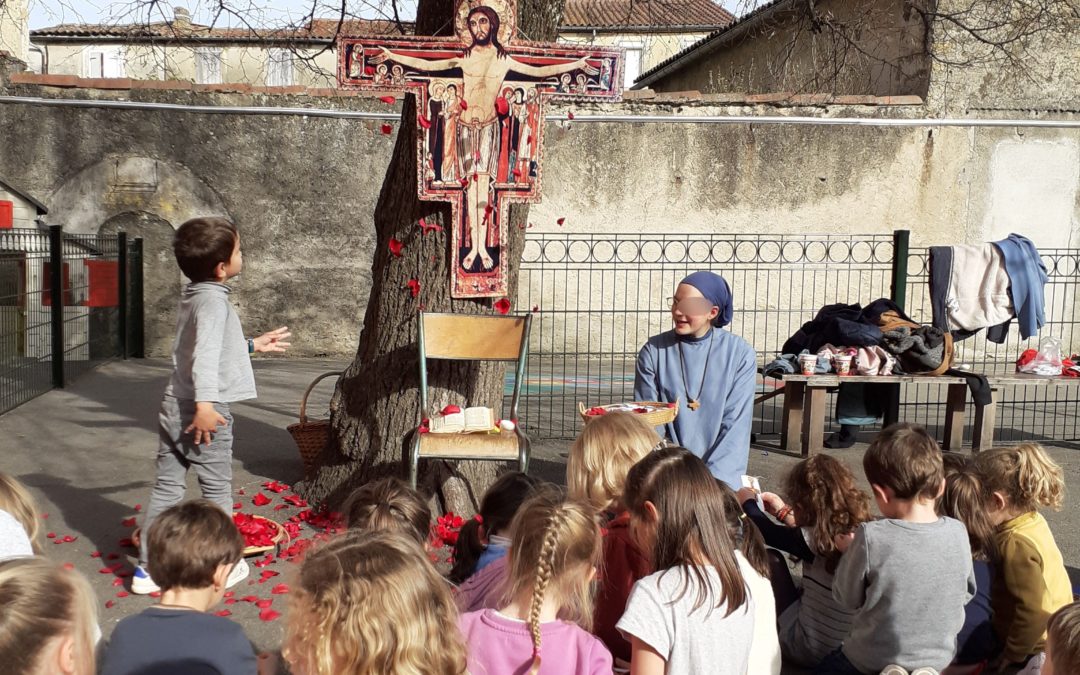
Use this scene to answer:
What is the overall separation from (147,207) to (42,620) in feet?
35.8

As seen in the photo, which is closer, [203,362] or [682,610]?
[682,610]

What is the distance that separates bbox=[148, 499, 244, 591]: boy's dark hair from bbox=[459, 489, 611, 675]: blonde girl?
69cm

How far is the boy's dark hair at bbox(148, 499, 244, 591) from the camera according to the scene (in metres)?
2.67

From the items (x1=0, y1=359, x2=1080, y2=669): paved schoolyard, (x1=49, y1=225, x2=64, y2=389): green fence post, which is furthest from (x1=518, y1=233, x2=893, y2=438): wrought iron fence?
(x1=49, y1=225, x2=64, y2=389): green fence post

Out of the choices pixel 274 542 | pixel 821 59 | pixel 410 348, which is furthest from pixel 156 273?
pixel 821 59

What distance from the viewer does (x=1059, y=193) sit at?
503 inches

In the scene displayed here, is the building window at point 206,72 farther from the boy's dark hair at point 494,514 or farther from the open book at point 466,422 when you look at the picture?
the boy's dark hair at point 494,514

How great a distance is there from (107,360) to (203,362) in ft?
25.3

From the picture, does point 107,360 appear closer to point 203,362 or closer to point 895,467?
point 203,362

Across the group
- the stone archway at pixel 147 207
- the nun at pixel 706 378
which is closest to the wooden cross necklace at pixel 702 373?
the nun at pixel 706 378

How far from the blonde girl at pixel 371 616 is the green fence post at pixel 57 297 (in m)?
7.74

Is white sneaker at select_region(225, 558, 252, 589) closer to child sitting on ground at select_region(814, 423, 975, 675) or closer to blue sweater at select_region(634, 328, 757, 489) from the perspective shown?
blue sweater at select_region(634, 328, 757, 489)

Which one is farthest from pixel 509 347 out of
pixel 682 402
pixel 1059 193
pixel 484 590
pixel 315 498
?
pixel 1059 193

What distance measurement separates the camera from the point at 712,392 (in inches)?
185
